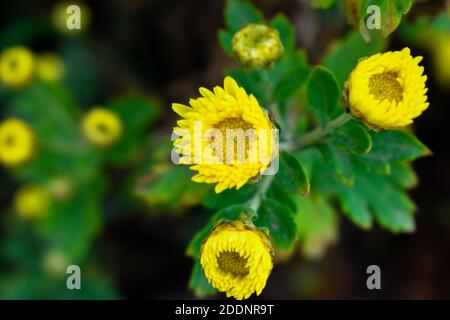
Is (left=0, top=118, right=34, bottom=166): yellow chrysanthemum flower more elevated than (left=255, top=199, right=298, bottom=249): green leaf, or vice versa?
(left=0, top=118, right=34, bottom=166): yellow chrysanthemum flower

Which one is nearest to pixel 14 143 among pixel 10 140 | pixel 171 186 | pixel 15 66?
pixel 10 140

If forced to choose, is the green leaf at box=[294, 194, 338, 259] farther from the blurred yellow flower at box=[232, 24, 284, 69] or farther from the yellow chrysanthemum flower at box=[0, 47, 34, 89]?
the yellow chrysanthemum flower at box=[0, 47, 34, 89]

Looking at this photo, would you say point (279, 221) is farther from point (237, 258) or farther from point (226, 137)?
point (226, 137)

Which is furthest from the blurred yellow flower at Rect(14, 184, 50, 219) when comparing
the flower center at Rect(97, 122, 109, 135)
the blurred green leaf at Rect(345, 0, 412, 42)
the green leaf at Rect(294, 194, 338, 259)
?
the blurred green leaf at Rect(345, 0, 412, 42)
